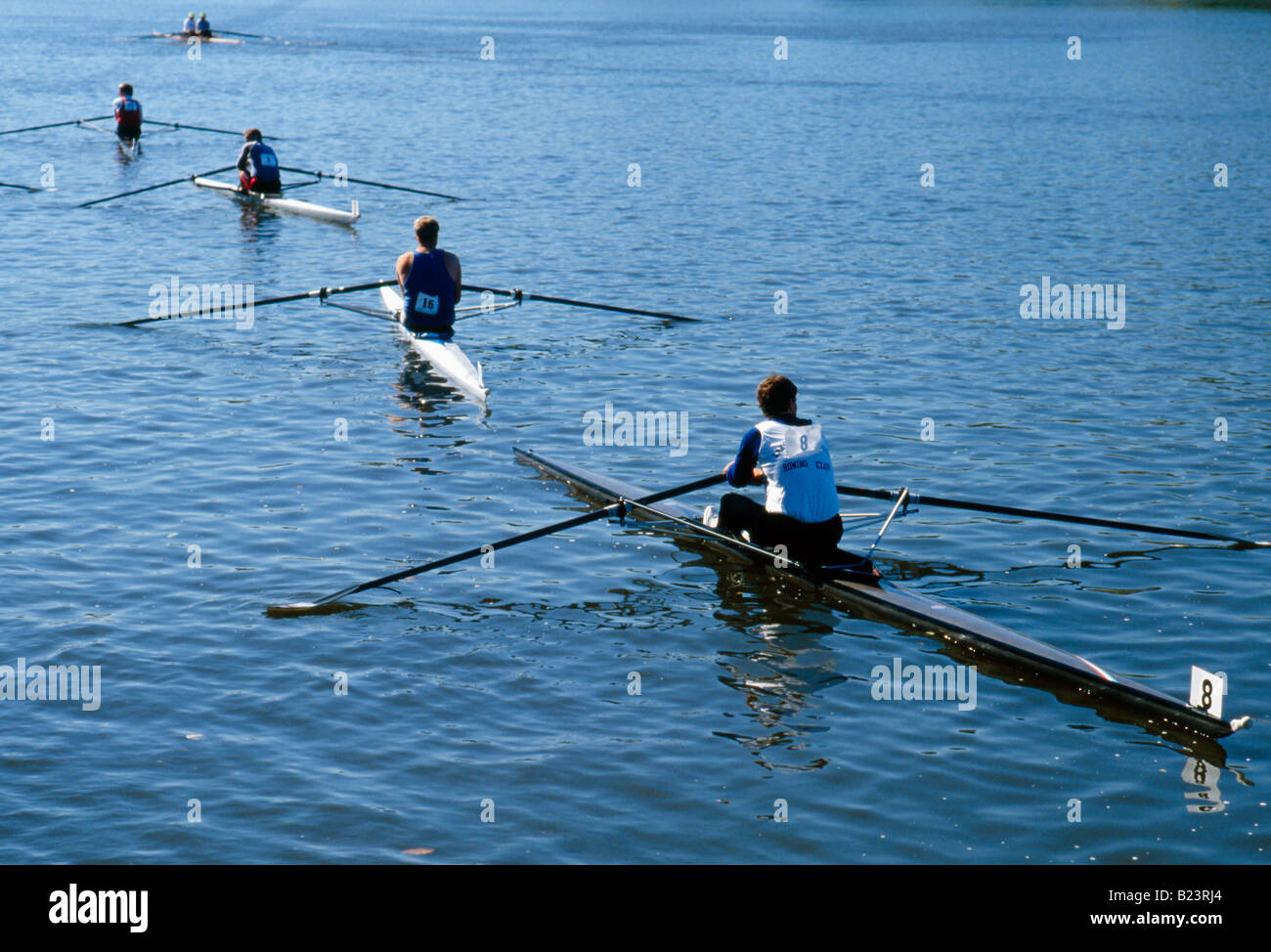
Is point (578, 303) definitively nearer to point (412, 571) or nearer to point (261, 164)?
point (412, 571)

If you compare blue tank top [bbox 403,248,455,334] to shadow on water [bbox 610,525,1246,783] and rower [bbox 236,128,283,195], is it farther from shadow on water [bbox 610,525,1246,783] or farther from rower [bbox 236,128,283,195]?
rower [bbox 236,128,283,195]

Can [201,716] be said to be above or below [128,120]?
below

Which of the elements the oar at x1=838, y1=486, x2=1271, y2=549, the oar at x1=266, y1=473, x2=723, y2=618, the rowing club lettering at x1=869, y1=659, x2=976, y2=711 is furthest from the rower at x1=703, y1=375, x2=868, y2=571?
the rowing club lettering at x1=869, y1=659, x2=976, y2=711

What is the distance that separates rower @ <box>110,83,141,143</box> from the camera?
3928 centimetres

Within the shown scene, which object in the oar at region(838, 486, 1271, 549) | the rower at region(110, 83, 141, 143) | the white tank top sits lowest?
the oar at region(838, 486, 1271, 549)

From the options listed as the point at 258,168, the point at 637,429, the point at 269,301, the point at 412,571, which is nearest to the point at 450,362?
the point at 269,301

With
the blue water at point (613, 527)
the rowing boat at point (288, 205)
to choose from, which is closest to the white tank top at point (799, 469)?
the blue water at point (613, 527)

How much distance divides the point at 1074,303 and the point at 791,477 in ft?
45.4

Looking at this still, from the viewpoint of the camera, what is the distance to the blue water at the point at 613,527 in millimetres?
8586

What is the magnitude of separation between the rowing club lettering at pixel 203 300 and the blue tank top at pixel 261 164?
271 inches
